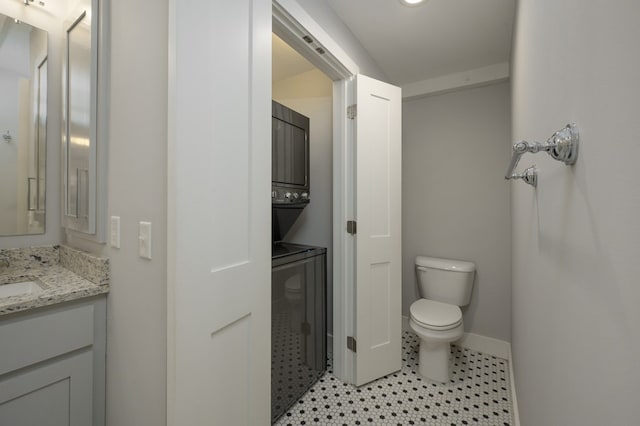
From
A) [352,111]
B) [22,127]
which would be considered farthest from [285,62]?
[22,127]

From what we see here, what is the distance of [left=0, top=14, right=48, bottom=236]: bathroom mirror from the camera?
1275mm

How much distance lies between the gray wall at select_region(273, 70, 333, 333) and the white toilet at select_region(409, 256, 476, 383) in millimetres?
746

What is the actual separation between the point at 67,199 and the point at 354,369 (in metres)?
1.92

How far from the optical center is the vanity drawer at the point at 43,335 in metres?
0.88

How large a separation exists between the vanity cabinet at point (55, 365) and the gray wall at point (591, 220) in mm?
1488

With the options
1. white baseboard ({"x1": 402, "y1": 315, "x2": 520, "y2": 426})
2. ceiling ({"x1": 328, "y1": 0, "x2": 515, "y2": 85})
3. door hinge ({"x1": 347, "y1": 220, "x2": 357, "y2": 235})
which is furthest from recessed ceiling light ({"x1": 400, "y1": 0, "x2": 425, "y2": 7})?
white baseboard ({"x1": 402, "y1": 315, "x2": 520, "y2": 426})

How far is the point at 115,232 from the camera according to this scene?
3.39 feet

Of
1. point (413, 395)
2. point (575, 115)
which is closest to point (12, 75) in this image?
point (575, 115)

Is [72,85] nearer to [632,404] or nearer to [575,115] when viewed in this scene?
[575,115]

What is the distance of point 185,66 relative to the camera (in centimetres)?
81

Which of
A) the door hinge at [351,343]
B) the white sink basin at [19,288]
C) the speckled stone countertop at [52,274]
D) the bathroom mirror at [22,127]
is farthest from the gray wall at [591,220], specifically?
the bathroom mirror at [22,127]

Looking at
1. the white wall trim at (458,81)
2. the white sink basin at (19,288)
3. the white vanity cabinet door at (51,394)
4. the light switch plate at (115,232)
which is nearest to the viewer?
the white vanity cabinet door at (51,394)

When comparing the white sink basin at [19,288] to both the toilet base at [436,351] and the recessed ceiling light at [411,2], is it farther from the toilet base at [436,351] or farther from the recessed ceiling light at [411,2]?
the recessed ceiling light at [411,2]

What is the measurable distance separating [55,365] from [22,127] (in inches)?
44.9
